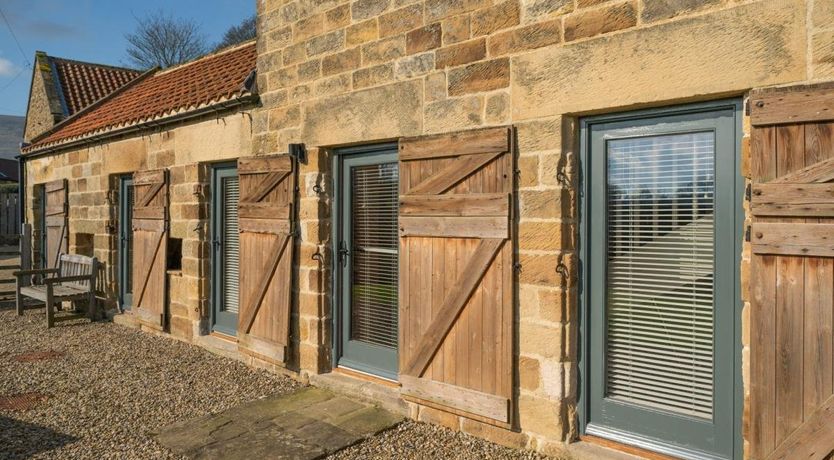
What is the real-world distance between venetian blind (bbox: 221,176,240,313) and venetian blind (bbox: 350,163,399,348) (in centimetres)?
193

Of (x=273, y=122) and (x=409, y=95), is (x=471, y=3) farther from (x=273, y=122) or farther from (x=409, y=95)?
(x=273, y=122)

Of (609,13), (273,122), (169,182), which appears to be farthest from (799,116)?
(169,182)

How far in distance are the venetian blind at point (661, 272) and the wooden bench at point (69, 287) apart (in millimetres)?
7274

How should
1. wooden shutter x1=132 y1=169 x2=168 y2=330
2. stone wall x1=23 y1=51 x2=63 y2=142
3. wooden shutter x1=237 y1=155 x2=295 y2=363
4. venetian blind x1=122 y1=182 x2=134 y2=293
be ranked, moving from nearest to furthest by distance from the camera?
wooden shutter x1=237 y1=155 x2=295 y2=363, wooden shutter x1=132 y1=169 x2=168 y2=330, venetian blind x1=122 y1=182 x2=134 y2=293, stone wall x1=23 y1=51 x2=63 y2=142

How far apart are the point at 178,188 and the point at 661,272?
5.47 meters

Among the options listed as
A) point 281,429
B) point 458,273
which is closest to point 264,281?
point 281,429

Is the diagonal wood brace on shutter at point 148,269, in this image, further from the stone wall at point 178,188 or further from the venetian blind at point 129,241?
the venetian blind at point 129,241

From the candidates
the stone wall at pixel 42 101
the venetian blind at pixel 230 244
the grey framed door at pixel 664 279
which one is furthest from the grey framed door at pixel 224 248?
the stone wall at pixel 42 101

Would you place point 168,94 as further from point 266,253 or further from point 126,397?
point 126,397

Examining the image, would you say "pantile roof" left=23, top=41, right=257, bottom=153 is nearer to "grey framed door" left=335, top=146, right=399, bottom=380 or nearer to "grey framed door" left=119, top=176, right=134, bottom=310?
"grey framed door" left=119, top=176, right=134, bottom=310

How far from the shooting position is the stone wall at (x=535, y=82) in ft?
9.57

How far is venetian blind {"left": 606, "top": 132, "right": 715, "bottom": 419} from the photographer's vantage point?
124 inches

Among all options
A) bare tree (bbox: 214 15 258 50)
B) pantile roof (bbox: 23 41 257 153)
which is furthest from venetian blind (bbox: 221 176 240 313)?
bare tree (bbox: 214 15 258 50)

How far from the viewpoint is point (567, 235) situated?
3.52 m
